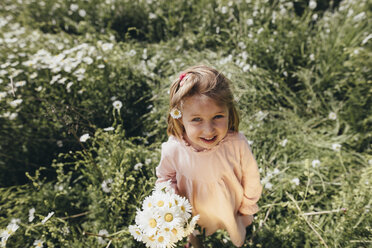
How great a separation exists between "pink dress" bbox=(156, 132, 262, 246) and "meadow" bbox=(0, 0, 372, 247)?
381mm

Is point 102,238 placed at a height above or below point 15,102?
below

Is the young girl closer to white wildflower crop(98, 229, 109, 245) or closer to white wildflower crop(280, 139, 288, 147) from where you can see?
white wildflower crop(98, 229, 109, 245)

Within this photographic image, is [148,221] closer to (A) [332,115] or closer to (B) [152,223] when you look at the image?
(B) [152,223]

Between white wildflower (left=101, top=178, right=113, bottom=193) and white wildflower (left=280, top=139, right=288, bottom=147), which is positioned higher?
white wildflower (left=280, top=139, right=288, bottom=147)

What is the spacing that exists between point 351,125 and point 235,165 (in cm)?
172

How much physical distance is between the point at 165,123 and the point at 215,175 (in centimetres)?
127

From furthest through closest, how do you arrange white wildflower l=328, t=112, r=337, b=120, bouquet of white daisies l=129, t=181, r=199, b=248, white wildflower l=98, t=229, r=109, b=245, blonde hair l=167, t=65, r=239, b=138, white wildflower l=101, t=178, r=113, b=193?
white wildflower l=328, t=112, r=337, b=120, white wildflower l=101, t=178, r=113, b=193, white wildflower l=98, t=229, r=109, b=245, blonde hair l=167, t=65, r=239, b=138, bouquet of white daisies l=129, t=181, r=199, b=248

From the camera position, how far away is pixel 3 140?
94.3 inches

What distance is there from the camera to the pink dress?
4.47 ft

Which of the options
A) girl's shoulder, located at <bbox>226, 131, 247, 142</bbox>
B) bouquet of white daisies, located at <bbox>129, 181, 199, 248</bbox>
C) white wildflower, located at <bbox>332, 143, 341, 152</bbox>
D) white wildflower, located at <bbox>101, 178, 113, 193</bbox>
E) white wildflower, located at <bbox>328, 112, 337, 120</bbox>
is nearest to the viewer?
bouquet of white daisies, located at <bbox>129, 181, 199, 248</bbox>

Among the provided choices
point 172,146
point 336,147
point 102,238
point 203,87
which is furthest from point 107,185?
point 336,147

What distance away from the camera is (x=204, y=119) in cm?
119

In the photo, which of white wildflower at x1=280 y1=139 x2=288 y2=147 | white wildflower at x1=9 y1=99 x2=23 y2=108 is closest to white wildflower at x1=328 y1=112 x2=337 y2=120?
white wildflower at x1=280 y1=139 x2=288 y2=147

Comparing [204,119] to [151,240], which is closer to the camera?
[151,240]
